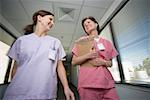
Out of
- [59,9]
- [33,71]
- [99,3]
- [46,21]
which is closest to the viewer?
[33,71]

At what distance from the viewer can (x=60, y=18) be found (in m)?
3.72

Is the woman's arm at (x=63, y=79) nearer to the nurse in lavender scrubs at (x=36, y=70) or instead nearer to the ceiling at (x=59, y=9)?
the nurse in lavender scrubs at (x=36, y=70)

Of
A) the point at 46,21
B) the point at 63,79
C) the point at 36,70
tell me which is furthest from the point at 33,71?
the point at 46,21

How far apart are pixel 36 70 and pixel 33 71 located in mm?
23

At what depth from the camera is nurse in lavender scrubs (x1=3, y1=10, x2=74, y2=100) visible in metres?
1.01

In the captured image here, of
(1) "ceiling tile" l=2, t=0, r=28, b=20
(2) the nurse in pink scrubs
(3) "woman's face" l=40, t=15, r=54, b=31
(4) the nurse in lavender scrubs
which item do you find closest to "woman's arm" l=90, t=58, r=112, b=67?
(2) the nurse in pink scrubs

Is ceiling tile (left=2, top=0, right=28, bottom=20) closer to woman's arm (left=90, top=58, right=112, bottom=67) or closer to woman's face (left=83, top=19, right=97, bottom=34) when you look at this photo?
woman's face (left=83, top=19, right=97, bottom=34)

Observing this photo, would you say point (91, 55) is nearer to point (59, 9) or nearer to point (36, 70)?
point (36, 70)

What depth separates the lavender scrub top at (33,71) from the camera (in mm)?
1012

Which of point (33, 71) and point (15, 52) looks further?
point (15, 52)

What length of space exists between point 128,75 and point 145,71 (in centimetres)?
65

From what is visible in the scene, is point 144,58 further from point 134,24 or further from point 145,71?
point 134,24

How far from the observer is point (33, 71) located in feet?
3.44

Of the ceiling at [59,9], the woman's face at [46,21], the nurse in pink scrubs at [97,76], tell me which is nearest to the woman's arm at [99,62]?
the nurse in pink scrubs at [97,76]
